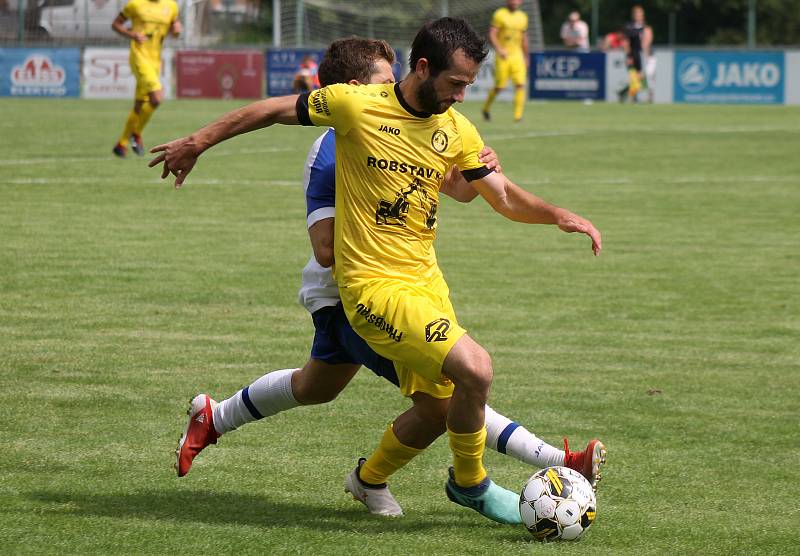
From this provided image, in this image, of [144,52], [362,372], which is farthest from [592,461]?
[144,52]

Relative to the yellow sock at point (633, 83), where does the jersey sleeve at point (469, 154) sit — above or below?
below

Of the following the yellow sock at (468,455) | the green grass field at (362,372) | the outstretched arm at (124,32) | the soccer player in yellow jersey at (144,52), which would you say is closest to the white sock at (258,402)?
the green grass field at (362,372)

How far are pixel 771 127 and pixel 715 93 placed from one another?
13.4m

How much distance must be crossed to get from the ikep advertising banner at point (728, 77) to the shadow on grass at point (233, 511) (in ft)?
122

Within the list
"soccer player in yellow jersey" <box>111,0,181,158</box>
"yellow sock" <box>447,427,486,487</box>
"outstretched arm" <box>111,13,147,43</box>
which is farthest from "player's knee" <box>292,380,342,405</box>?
"outstretched arm" <box>111,13,147,43</box>

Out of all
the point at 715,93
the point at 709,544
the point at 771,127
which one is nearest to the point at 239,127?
the point at 709,544

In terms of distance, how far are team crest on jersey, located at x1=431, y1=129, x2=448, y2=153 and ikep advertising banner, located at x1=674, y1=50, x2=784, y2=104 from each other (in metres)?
37.1

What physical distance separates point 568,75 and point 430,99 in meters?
36.4

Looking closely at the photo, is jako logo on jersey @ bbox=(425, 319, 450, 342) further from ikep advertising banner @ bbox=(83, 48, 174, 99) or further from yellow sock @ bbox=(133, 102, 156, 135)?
ikep advertising banner @ bbox=(83, 48, 174, 99)

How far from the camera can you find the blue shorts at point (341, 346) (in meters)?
5.14

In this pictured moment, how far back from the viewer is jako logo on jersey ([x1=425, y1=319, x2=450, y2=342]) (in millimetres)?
4738

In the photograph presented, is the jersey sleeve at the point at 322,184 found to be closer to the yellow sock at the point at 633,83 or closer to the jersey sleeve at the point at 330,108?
the jersey sleeve at the point at 330,108

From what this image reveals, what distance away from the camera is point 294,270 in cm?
1113

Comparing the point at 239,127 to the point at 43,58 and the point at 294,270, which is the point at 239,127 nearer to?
the point at 294,270
